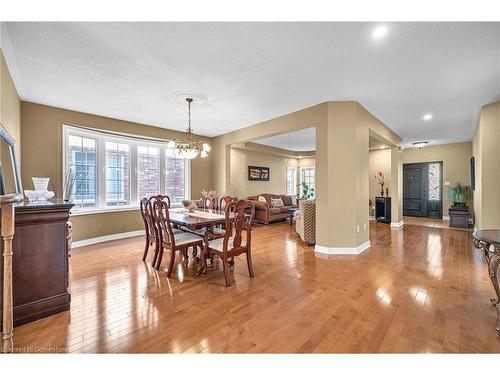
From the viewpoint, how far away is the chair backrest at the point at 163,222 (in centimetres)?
273

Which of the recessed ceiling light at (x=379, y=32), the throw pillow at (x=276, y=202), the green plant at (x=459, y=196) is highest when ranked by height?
the recessed ceiling light at (x=379, y=32)

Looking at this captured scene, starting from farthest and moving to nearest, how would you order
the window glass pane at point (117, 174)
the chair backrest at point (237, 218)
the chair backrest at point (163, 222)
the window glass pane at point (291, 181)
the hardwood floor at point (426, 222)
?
the window glass pane at point (291, 181) → the hardwood floor at point (426, 222) → the window glass pane at point (117, 174) → the chair backrest at point (163, 222) → the chair backrest at point (237, 218)

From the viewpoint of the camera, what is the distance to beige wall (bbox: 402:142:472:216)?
284 inches

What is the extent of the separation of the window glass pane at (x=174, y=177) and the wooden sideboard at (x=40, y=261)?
3703 millimetres

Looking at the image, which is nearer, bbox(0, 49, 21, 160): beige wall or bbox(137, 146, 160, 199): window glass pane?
bbox(0, 49, 21, 160): beige wall

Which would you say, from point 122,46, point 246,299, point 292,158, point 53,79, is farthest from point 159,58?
point 292,158

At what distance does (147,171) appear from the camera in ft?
Answer: 17.9

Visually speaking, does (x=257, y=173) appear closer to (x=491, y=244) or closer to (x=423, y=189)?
(x=423, y=189)

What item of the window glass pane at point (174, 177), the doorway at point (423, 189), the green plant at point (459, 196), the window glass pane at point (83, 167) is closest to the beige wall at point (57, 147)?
the window glass pane at point (83, 167)

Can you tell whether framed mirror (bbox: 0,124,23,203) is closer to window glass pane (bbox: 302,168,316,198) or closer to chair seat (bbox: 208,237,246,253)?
chair seat (bbox: 208,237,246,253)

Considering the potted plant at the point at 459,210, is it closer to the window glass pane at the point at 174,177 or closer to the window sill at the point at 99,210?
the window glass pane at the point at 174,177

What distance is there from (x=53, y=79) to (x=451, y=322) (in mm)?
5130

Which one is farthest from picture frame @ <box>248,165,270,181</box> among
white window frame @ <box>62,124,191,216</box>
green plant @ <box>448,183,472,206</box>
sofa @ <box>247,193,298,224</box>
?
green plant @ <box>448,183,472,206</box>

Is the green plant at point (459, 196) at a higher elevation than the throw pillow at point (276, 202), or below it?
higher
